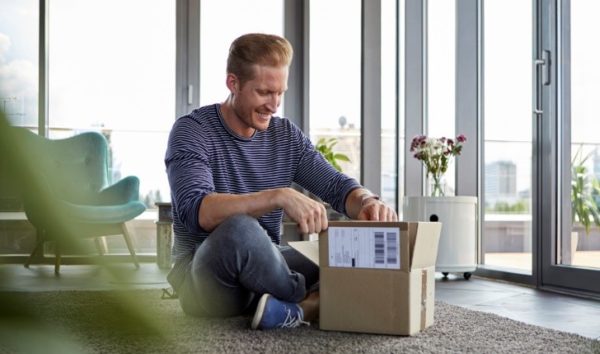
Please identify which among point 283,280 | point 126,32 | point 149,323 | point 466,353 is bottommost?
point 466,353

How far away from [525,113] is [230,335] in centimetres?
236

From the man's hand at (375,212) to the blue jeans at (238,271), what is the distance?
23 centimetres

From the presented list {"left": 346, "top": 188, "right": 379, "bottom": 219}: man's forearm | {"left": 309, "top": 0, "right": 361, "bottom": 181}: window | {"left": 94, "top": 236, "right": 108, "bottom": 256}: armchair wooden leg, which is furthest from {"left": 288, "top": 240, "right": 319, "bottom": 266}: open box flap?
{"left": 309, "top": 0, "right": 361, "bottom": 181}: window

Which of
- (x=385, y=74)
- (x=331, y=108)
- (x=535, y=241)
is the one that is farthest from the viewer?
(x=331, y=108)

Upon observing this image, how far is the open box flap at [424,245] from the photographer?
67.6 inches

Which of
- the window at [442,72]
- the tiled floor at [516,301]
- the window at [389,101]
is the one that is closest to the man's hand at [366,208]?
the tiled floor at [516,301]

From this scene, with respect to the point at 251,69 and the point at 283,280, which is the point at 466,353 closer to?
the point at 283,280

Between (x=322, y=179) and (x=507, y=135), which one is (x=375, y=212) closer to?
(x=322, y=179)

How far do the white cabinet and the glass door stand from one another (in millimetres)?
457

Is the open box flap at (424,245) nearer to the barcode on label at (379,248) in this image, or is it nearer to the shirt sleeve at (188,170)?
the barcode on label at (379,248)

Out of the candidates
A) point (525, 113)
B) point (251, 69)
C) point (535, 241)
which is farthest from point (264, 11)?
point (251, 69)

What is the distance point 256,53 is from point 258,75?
0.19ft

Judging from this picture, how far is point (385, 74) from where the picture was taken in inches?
189

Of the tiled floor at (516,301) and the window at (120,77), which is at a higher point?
the window at (120,77)
